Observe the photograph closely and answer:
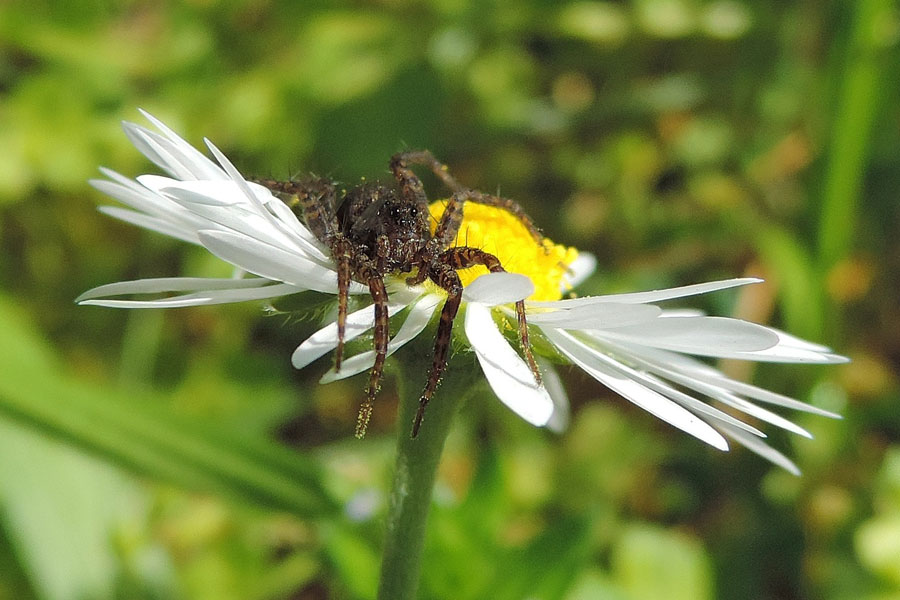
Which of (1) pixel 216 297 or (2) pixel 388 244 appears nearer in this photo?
(1) pixel 216 297

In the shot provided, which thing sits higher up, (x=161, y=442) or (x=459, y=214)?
(x=459, y=214)

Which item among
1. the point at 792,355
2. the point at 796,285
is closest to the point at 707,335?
the point at 792,355

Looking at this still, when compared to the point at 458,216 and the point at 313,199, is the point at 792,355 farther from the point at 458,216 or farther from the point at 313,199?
the point at 313,199

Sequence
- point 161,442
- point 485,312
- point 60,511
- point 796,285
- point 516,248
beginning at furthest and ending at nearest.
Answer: point 796,285 < point 60,511 < point 161,442 < point 516,248 < point 485,312

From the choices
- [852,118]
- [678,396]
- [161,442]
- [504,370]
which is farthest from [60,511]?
[852,118]

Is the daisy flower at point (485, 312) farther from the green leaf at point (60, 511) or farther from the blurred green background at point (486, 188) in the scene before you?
the green leaf at point (60, 511)

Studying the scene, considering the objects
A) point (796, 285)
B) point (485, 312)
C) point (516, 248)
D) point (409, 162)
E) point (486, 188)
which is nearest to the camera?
point (485, 312)

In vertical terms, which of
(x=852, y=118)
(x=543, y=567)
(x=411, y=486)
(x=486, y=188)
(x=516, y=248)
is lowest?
(x=543, y=567)
